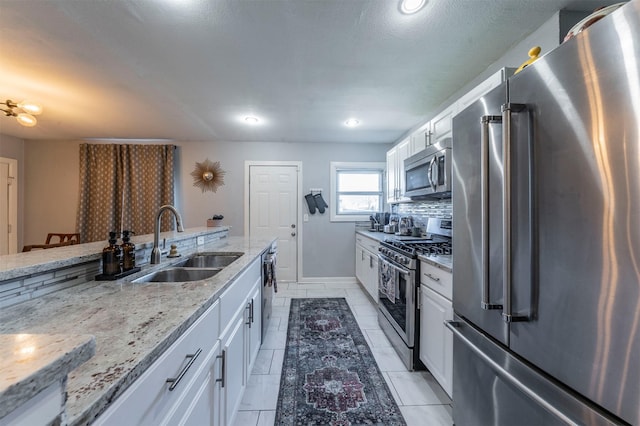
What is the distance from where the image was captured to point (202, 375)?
975 millimetres

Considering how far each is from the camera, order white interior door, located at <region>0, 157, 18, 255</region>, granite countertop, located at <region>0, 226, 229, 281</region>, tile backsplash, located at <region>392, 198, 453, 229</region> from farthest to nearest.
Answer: white interior door, located at <region>0, 157, 18, 255</region> < tile backsplash, located at <region>392, 198, 453, 229</region> < granite countertop, located at <region>0, 226, 229, 281</region>

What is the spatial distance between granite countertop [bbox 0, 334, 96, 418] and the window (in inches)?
168

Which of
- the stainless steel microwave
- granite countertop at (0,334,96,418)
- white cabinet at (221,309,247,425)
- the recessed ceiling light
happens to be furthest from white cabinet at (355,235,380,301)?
granite countertop at (0,334,96,418)

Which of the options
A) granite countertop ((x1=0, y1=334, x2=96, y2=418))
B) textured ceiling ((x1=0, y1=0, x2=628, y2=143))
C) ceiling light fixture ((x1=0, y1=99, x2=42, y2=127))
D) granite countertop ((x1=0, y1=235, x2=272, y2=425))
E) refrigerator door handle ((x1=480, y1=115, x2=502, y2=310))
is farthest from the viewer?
ceiling light fixture ((x1=0, y1=99, x2=42, y2=127))

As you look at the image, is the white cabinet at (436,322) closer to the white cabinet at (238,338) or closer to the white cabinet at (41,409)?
the white cabinet at (238,338)

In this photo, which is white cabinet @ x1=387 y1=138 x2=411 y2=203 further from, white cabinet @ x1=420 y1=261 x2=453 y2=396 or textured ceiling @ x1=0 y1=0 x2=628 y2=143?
white cabinet @ x1=420 y1=261 x2=453 y2=396

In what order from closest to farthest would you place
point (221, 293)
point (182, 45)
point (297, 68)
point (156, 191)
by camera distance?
point (221, 293), point (182, 45), point (297, 68), point (156, 191)

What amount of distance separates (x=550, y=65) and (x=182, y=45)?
2.21 metres

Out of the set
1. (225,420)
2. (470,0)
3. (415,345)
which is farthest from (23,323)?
(470,0)

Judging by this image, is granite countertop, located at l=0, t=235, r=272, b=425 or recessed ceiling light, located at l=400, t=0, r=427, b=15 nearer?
granite countertop, located at l=0, t=235, r=272, b=425

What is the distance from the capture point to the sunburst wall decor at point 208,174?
4555 mm

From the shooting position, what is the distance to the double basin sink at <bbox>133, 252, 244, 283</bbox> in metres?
1.56

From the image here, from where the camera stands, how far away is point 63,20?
5.64 feet

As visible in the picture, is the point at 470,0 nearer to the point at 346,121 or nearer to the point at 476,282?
the point at 476,282
